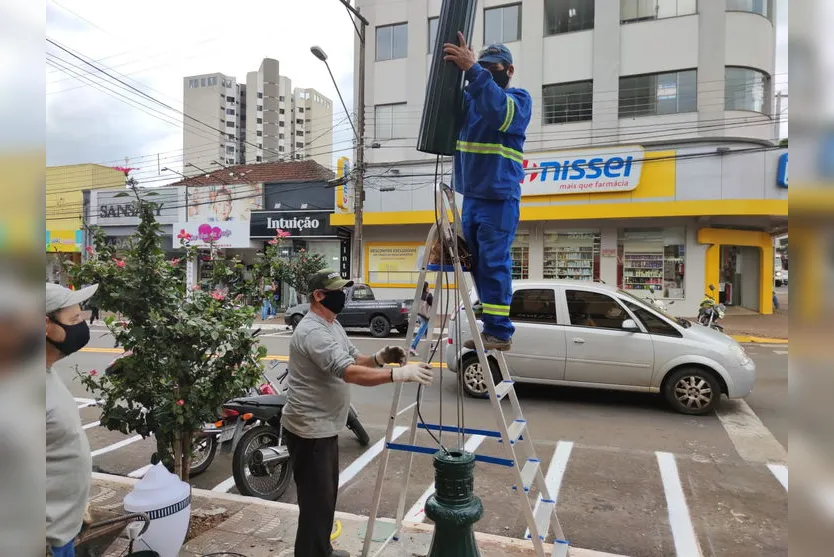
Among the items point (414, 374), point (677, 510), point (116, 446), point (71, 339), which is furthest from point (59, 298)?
point (116, 446)

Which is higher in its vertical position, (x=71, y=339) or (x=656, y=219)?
(x=656, y=219)

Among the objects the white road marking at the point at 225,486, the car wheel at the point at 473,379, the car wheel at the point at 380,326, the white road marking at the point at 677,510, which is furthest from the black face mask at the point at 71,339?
the car wheel at the point at 380,326

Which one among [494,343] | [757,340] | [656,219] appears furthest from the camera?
[656,219]

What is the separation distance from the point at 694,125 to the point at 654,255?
458 centimetres

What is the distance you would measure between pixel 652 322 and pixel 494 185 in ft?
17.2

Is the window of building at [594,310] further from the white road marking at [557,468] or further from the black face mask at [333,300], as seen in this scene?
the black face mask at [333,300]

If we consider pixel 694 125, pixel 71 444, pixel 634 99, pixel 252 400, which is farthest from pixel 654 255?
→ pixel 71 444

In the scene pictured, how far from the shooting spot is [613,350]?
7.04 metres

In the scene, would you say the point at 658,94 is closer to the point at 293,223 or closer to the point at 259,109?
the point at 293,223

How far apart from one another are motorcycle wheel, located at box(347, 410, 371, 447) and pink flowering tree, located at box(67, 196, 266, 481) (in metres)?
1.84

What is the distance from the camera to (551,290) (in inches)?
295
